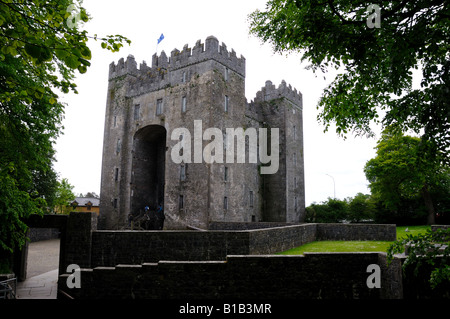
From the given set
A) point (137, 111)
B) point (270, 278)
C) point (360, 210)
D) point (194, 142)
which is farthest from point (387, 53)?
point (360, 210)

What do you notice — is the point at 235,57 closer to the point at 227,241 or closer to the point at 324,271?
the point at 227,241

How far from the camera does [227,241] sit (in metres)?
12.8

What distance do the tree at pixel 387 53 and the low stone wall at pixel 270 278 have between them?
457 centimetres

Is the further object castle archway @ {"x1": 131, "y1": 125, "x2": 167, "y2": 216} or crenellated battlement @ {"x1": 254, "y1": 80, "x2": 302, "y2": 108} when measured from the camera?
crenellated battlement @ {"x1": 254, "y1": 80, "x2": 302, "y2": 108}

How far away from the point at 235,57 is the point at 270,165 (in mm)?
10813

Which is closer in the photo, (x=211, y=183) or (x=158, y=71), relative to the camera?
(x=211, y=183)

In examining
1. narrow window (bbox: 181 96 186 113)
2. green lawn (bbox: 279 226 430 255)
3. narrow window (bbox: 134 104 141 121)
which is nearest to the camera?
green lawn (bbox: 279 226 430 255)

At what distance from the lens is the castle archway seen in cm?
3016

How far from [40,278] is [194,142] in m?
13.7

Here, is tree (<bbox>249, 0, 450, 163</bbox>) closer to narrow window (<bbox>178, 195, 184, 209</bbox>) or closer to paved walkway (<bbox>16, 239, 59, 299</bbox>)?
paved walkway (<bbox>16, 239, 59, 299</bbox>)

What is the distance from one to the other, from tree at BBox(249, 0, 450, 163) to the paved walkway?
44.2ft

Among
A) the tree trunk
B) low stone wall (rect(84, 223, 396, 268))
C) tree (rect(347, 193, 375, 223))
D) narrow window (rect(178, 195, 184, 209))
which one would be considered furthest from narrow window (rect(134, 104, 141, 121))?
the tree trunk

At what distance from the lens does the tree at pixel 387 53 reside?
544 centimetres
